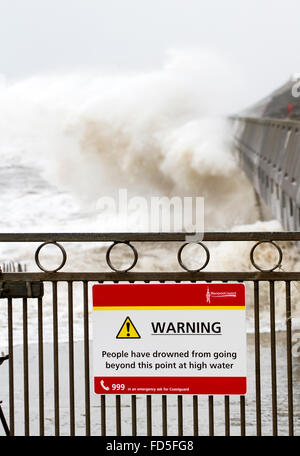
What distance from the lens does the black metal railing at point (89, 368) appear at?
6.51m

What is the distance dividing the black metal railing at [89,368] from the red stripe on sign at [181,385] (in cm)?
6

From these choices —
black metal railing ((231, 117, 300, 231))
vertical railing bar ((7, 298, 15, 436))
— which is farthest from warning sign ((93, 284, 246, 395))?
black metal railing ((231, 117, 300, 231))

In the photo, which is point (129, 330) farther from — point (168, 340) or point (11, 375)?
point (11, 375)

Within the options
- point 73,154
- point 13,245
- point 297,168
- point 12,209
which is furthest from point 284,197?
point 73,154

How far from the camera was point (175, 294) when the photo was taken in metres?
6.52

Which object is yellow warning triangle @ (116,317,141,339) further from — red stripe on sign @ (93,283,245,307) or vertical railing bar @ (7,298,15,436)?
vertical railing bar @ (7,298,15,436)

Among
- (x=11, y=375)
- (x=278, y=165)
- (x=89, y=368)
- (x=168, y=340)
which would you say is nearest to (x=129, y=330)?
(x=168, y=340)

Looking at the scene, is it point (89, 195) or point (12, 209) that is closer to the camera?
point (12, 209)

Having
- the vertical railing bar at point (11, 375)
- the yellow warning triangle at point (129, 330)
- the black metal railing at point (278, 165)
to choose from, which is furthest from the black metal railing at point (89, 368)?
the black metal railing at point (278, 165)

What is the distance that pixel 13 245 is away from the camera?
31.1 meters

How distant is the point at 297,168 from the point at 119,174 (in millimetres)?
33392

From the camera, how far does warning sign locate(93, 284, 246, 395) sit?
652 cm

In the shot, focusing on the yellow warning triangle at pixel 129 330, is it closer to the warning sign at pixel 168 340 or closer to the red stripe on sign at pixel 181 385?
the warning sign at pixel 168 340

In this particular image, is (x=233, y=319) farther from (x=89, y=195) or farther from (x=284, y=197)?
(x=89, y=195)
